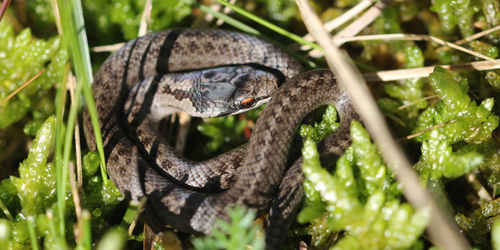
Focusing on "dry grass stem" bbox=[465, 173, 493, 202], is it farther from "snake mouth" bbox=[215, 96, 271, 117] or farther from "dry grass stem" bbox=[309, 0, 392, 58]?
"snake mouth" bbox=[215, 96, 271, 117]

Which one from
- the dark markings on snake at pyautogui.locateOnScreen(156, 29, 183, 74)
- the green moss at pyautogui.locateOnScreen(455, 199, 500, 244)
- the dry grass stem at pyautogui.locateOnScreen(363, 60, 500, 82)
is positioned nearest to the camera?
the green moss at pyautogui.locateOnScreen(455, 199, 500, 244)

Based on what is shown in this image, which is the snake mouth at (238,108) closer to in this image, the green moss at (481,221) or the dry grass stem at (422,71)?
the dry grass stem at (422,71)

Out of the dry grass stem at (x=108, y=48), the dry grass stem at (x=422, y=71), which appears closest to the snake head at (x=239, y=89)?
the dry grass stem at (x=422, y=71)

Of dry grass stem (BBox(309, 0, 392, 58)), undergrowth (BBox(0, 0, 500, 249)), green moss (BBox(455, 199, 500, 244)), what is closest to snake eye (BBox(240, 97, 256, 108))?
undergrowth (BBox(0, 0, 500, 249))

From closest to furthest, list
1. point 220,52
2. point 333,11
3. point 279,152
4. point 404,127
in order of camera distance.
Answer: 1. point 279,152
2. point 404,127
3. point 220,52
4. point 333,11

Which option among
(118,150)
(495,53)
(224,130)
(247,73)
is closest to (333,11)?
(247,73)

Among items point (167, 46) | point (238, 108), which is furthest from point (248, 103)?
point (167, 46)

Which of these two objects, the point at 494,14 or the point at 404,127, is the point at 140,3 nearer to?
the point at 404,127
